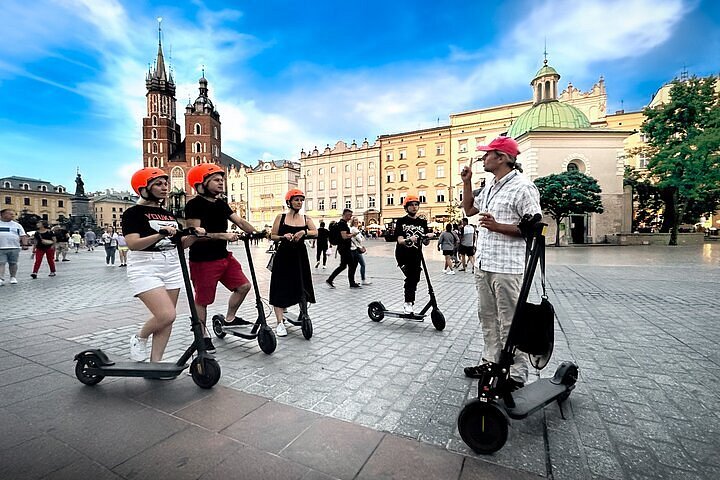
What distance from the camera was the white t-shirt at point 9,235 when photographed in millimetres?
9727

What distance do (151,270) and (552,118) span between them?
42182 millimetres

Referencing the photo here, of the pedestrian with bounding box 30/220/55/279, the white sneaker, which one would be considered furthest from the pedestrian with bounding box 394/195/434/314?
the pedestrian with bounding box 30/220/55/279

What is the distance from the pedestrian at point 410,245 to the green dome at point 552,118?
120 ft

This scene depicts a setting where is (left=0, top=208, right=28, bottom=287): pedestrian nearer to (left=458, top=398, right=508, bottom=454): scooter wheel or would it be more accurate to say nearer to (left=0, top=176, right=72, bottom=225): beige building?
(left=458, top=398, right=508, bottom=454): scooter wheel

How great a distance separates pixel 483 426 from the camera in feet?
7.20

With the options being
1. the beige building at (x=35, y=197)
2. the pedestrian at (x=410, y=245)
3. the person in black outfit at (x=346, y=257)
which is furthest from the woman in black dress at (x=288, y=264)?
the beige building at (x=35, y=197)

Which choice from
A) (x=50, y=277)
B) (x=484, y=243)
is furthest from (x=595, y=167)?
(x=50, y=277)

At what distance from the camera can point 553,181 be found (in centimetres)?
3036

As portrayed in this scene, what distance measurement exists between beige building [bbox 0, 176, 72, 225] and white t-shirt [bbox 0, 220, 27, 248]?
91832 mm

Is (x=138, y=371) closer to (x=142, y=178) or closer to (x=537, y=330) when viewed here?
(x=142, y=178)

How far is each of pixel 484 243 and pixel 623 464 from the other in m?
1.68

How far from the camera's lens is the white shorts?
10.4ft

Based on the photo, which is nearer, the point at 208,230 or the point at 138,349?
the point at 138,349

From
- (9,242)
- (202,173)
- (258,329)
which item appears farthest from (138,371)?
(9,242)
